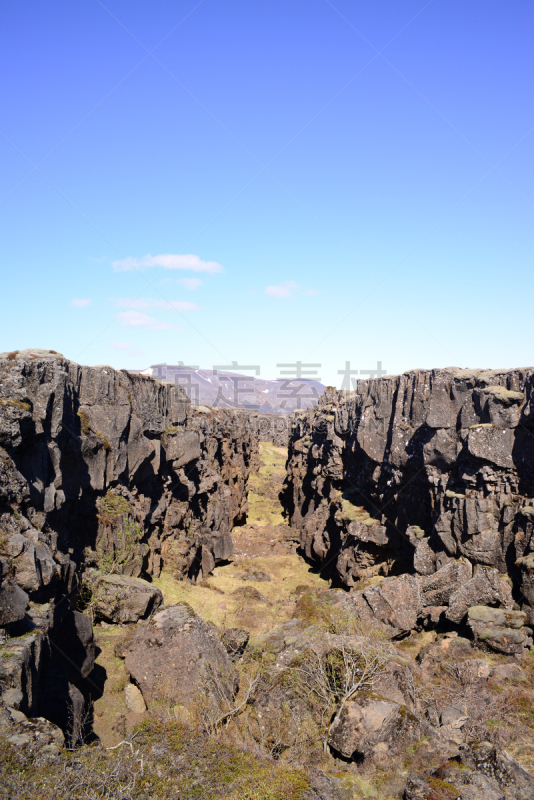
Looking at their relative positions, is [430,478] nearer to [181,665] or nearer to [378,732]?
[378,732]

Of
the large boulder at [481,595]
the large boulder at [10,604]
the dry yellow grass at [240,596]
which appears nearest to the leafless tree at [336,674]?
the large boulder at [481,595]

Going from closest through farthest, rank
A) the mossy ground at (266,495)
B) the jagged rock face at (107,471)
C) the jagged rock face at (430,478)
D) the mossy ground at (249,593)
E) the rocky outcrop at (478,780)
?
the rocky outcrop at (478,780), the jagged rock face at (107,471), the jagged rock face at (430,478), the mossy ground at (249,593), the mossy ground at (266,495)

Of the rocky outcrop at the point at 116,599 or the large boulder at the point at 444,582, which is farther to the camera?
the large boulder at the point at 444,582

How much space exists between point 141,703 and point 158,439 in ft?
65.2

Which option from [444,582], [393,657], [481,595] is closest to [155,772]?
[393,657]

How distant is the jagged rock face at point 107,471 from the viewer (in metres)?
19.8

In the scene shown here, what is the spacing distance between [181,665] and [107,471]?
42.7 feet

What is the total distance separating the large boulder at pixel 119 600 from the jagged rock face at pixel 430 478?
20231 millimetres

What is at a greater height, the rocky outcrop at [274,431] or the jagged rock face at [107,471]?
the jagged rock face at [107,471]

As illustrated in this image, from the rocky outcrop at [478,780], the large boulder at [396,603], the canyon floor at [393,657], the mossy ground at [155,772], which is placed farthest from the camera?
the large boulder at [396,603]

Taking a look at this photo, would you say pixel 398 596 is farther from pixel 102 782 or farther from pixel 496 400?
pixel 102 782

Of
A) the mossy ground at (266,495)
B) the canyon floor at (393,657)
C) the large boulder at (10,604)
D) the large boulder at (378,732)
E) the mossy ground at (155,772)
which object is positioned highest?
the large boulder at (10,604)

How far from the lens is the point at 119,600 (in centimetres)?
2748

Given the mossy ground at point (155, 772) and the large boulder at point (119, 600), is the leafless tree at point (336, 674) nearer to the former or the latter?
the mossy ground at point (155, 772)
